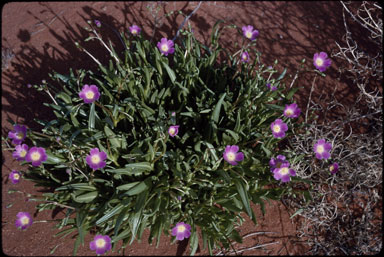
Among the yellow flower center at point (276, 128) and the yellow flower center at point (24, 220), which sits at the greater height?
the yellow flower center at point (276, 128)

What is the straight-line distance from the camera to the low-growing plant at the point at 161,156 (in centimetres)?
223

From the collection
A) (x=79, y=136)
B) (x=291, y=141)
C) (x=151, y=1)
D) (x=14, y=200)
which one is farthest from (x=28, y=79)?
(x=291, y=141)

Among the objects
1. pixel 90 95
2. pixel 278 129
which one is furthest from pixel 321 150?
pixel 90 95

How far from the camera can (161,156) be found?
2234mm

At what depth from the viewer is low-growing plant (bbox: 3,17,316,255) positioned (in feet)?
7.30

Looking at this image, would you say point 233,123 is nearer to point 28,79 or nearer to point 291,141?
point 291,141

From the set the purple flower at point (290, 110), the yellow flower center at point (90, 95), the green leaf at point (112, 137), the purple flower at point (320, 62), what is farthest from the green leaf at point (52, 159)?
the purple flower at point (320, 62)

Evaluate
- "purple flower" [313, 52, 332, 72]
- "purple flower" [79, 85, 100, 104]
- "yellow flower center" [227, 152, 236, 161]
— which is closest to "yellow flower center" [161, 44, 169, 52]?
"purple flower" [79, 85, 100, 104]

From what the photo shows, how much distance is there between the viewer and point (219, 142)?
103 inches

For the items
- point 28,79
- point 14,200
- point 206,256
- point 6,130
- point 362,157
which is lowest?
point 206,256

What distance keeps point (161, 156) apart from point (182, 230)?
0.62m

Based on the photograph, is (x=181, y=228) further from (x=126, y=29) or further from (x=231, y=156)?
(x=126, y=29)

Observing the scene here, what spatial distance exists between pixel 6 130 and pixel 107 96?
5.14 feet

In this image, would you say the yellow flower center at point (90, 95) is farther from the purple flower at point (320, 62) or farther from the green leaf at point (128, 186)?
the purple flower at point (320, 62)
